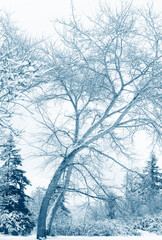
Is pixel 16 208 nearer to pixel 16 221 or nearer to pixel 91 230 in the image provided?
pixel 16 221

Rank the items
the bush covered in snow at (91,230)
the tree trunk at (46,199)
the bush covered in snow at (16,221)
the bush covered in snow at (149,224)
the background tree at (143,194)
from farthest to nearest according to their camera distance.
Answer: the bush covered in snow at (16,221), the bush covered in snow at (149,224), the bush covered in snow at (91,230), the tree trunk at (46,199), the background tree at (143,194)

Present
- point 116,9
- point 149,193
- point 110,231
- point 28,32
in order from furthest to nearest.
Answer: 1. point 110,231
2. point 28,32
3. point 149,193
4. point 116,9

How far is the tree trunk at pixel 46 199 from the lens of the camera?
27.2ft

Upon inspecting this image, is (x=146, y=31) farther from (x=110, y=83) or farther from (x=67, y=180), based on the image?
(x=67, y=180)

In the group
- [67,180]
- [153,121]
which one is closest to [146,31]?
[153,121]

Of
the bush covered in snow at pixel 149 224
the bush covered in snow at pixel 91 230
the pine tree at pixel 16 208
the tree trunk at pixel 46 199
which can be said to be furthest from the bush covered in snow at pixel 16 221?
the tree trunk at pixel 46 199

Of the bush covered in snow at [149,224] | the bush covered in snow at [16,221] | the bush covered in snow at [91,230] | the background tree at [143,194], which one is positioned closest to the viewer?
the background tree at [143,194]

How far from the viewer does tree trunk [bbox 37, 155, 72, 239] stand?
8.28 meters

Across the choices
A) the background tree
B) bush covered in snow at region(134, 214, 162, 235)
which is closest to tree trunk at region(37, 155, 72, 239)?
the background tree

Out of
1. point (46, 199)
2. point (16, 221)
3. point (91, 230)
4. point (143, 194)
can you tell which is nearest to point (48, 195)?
point (46, 199)

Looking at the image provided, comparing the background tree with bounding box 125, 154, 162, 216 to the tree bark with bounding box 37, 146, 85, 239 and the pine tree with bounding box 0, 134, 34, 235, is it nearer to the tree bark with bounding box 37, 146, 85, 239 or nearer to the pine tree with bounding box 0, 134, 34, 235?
the tree bark with bounding box 37, 146, 85, 239

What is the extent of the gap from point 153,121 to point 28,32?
581cm

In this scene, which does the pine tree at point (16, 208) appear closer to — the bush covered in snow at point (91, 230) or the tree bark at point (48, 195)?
the bush covered in snow at point (91, 230)

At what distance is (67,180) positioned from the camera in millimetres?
9141
